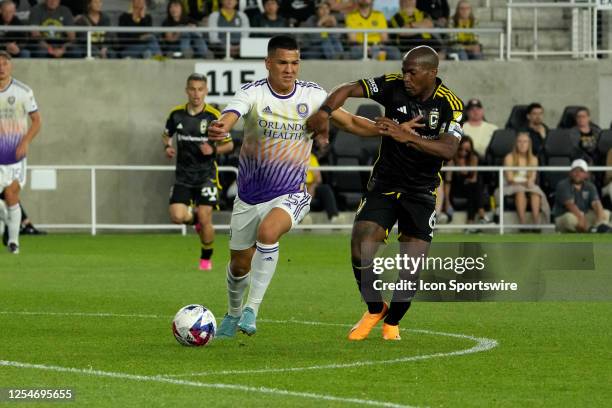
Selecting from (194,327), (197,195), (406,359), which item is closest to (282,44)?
(194,327)

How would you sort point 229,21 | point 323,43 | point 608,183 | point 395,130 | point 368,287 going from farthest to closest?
1. point 323,43
2. point 229,21
3. point 608,183
4. point 368,287
5. point 395,130

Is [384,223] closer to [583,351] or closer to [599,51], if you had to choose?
[583,351]

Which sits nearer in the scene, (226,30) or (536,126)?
(226,30)

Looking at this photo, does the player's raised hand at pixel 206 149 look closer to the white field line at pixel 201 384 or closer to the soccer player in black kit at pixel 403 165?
the soccer player in black kit at pixel 403 165

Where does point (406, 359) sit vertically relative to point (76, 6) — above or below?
below

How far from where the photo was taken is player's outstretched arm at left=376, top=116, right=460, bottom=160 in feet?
35.0

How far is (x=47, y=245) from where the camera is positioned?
23266mm

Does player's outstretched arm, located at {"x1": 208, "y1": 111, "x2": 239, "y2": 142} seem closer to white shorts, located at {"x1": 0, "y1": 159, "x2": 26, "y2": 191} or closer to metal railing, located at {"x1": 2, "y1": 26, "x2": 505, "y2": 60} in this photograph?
white shorts, located at {"x1": 0, "y1": 159, "x2": 26, "y2": 191}

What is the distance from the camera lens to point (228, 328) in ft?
37.3

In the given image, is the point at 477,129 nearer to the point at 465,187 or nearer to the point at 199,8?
the point at 465,187

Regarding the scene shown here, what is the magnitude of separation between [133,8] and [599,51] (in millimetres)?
8757

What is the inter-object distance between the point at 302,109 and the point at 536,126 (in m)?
16.2

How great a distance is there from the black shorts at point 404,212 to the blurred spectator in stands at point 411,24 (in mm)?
16576

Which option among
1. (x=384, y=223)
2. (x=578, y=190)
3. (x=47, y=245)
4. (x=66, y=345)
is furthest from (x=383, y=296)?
(x=578, y=190)
